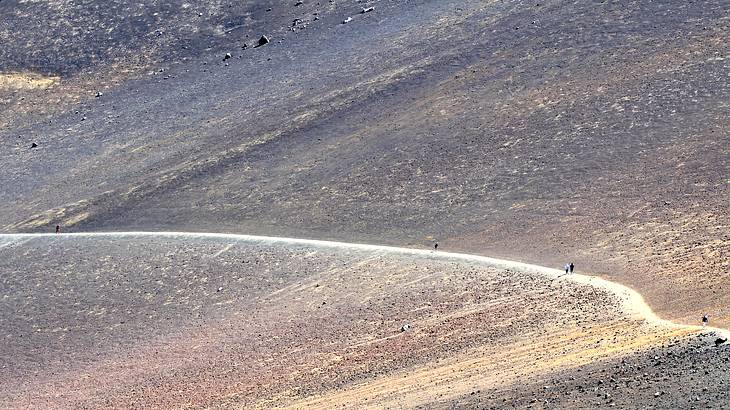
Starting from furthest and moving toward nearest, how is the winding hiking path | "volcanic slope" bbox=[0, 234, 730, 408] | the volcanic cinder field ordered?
the winding hiking path < the volcanic cinder field < "volcanic slope" bbox=[0, 234, 730, 408]

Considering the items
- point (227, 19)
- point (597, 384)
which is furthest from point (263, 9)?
point (597, 384)

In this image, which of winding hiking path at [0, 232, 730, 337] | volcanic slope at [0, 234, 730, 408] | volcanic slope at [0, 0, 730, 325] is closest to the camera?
volcanic slope at [0, 234, 730, 408]

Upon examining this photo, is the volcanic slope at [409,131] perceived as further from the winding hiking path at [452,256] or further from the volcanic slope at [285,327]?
the volcanic slope at [285,327]

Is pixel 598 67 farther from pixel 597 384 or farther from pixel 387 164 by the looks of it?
pixel 597 384

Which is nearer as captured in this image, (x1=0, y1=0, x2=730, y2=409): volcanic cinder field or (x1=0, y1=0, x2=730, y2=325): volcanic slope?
(x1=0, y1=0, x2=730, y2=409): volcanic cinder field

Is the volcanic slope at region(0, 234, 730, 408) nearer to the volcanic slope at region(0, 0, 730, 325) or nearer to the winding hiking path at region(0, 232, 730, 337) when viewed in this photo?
the winding hiking path at region(0, 232, 730, 337)

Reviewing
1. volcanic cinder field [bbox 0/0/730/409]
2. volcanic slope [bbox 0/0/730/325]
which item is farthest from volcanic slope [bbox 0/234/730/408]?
volcanic slope [bbox 0/0/730/325]
